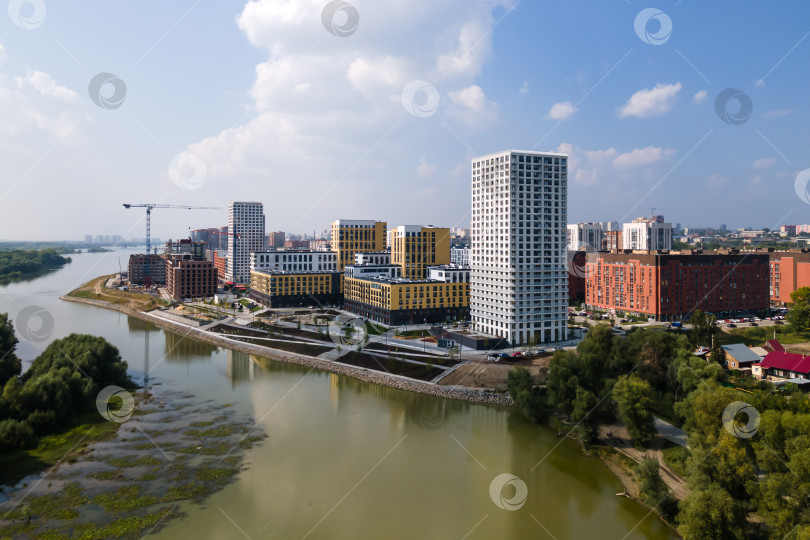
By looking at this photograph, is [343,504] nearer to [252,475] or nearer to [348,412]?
[252,475]

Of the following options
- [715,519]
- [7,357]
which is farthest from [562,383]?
[7,357]

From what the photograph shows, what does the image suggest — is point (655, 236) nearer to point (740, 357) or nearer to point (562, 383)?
point (740, 357)

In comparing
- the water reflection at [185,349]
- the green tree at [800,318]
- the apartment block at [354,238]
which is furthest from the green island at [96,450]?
the green tree at [800,318]

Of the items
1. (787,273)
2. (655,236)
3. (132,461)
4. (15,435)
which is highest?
(655,236)

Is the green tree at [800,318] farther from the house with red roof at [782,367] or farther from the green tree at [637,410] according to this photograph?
the green tree at [637,410]

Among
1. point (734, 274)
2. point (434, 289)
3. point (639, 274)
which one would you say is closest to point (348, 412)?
point (434, 289)

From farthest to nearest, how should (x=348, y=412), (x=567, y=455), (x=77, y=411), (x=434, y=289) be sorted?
(x=434, y=289), (x=348, y=412), (x=77, y=411), (x=567, y=455)
